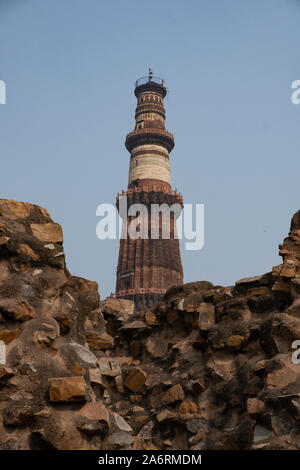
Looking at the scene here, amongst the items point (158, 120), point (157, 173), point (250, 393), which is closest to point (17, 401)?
point (250, 393)

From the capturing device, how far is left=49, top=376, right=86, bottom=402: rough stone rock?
9.78 feet

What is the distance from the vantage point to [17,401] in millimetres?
2924

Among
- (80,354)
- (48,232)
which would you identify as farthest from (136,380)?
(48,232)

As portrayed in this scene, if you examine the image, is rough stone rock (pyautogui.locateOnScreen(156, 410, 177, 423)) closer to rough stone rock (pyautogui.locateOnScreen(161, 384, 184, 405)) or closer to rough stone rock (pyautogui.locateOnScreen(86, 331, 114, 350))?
rough stone rock (pyautogui.locateOnScreen(161, 384, 184, 405))

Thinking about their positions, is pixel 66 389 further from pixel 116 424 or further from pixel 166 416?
pixel 166 416

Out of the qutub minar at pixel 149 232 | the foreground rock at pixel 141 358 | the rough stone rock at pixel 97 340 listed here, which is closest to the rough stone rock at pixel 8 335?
the foreground rock at pixel 141 358

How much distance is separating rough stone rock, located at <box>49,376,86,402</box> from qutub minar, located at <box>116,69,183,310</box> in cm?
2612

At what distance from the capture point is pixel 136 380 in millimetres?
5438

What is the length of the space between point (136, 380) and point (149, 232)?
26153mm

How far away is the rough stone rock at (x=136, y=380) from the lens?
213 inches

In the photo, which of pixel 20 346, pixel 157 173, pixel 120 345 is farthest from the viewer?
pixel 157 173

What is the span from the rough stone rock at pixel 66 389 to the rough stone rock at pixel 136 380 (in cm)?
247
